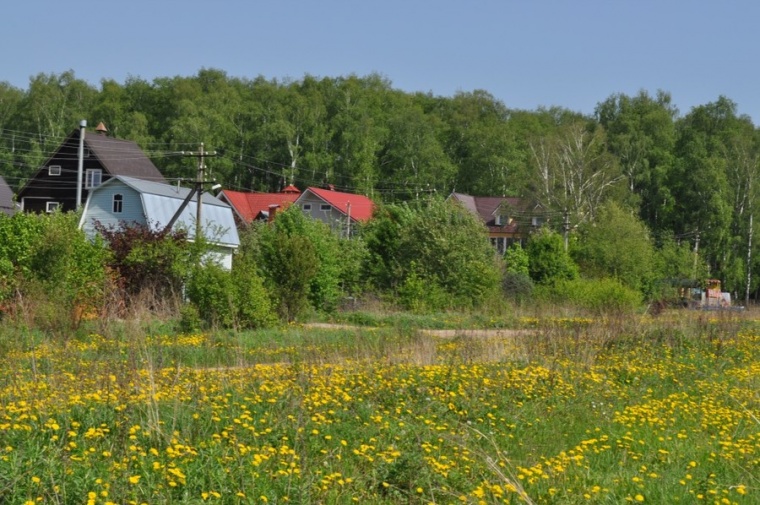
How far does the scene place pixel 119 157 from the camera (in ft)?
190

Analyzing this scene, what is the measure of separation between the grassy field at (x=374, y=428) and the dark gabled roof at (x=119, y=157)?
44.4 m

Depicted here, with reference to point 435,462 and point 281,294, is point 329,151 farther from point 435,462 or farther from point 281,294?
point 435,462

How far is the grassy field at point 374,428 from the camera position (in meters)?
6.47

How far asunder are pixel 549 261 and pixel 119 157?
2788cm

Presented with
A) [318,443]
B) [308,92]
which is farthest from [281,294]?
[308,92]

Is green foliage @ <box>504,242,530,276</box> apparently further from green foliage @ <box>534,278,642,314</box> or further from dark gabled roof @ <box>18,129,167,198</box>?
dark gabled roof @ <box>18,129,167,198</box>

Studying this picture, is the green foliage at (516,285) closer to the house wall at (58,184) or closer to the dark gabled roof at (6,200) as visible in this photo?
the dark gabled roof at (6,200)

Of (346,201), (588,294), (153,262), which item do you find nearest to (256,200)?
(346,201)

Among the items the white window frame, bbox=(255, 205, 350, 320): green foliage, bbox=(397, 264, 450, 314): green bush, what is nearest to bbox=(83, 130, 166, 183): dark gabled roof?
the white window frame

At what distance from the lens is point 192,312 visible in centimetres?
2112

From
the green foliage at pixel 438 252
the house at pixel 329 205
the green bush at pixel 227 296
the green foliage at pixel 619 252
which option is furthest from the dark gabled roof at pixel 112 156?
the green bush at pixel 227 296

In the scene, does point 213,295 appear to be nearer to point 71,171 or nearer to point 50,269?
point 50,269

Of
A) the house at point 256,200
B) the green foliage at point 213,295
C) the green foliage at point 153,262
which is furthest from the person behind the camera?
the house at point 256,200

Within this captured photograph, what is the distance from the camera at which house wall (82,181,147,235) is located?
45.3m
